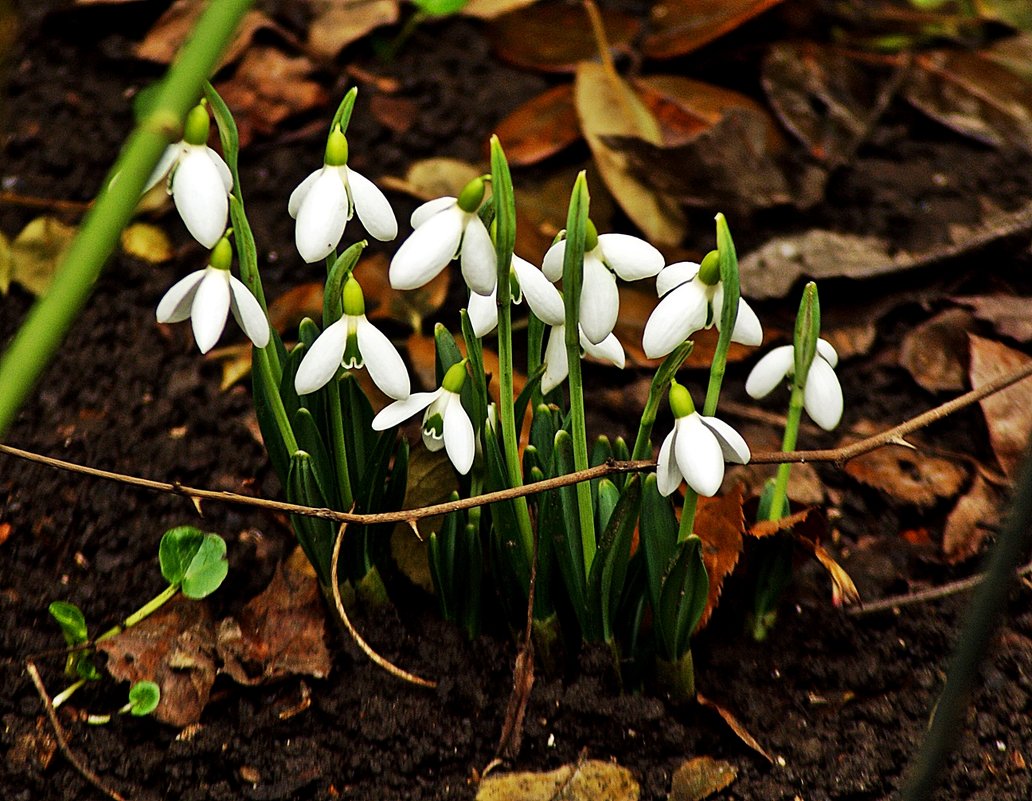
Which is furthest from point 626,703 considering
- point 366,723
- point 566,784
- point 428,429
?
point 428,429

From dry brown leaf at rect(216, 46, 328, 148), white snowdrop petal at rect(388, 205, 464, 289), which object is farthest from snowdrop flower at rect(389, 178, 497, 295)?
dry brown leaf at rect(216, 46, 328, 148)

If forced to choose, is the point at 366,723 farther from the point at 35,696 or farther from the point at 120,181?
the point at 120,181

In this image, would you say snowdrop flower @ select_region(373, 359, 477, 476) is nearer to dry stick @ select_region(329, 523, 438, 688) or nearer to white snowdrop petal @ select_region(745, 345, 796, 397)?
dry stick @ select_region(329, 523, 438, 688)

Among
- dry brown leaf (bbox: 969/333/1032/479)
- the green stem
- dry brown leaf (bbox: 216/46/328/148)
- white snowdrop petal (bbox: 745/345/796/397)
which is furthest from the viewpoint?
dry brown leaf (bbox: 216/46/328/148)

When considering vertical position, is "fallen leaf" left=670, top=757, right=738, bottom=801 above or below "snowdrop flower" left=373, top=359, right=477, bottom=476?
below

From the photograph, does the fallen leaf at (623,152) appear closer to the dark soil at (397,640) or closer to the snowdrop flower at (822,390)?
the dark soil at (397,640)

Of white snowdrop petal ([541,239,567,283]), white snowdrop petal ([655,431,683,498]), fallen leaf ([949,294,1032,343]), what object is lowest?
fallen leaf ([949,294,1032,343])

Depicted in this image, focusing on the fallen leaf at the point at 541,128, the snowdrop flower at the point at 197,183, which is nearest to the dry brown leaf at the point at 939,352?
the fallen leaf at the point at 541,128
